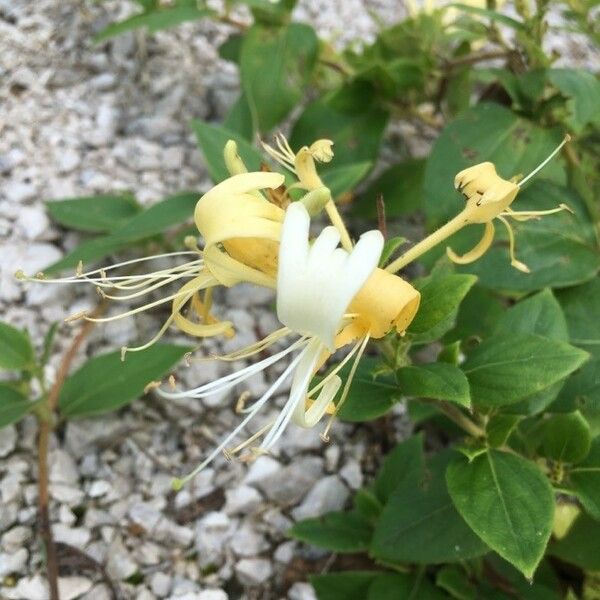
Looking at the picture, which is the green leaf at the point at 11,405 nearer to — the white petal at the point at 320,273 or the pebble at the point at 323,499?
the pebble at the point at 323,499

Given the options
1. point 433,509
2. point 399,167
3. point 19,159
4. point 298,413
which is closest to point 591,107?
point 399,167

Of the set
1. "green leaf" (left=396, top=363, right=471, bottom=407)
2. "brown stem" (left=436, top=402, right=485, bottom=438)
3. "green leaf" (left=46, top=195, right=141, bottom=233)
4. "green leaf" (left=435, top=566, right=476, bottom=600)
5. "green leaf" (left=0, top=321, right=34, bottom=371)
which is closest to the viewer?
"green leaf" (left=396, top=363, right=471, bottom=407)

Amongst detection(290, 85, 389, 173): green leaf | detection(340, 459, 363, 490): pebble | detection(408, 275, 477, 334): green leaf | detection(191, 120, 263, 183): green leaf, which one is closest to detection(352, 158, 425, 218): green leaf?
detection(290, 85, 389, 173): green leaf

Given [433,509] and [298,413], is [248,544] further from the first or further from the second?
[298,413]

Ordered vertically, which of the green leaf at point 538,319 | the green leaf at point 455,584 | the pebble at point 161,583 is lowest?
the pebble at point 161,583

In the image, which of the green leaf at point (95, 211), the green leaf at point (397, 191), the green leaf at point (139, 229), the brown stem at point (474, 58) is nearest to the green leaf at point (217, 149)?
the green leaf at point (139, 229)

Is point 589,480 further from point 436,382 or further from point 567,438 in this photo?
point 436,382

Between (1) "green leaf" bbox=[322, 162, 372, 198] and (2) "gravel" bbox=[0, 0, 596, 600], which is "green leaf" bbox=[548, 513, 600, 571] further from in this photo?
(1) "green leaf" bbox=[322, 162, 372, 198]
